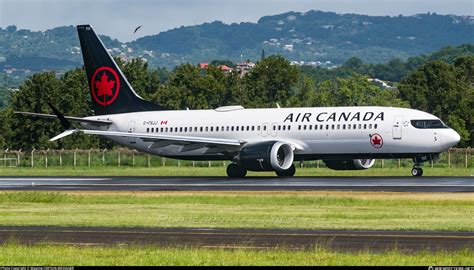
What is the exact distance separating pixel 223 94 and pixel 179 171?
193 feet

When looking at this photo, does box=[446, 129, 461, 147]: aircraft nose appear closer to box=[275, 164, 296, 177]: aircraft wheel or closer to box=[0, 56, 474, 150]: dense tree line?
box=[275, 164, 296, 177]: aircraft wheel

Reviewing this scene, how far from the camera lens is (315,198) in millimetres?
46281

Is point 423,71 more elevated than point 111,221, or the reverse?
point 423,71

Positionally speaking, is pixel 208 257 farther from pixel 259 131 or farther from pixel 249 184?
pixel 259 131

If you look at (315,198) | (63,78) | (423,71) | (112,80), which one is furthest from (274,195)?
(423,71)

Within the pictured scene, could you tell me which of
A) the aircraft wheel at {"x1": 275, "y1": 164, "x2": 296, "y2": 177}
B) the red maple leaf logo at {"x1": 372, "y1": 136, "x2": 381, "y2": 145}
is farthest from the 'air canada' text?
the aircraft wheel at {"x1": 275, "y1": 164, "x2": 296, "y2": 177}

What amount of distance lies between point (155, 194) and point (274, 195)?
547cm

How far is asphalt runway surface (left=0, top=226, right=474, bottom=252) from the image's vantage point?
29.0 metres

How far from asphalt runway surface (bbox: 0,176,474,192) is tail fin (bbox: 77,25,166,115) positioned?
9687mm

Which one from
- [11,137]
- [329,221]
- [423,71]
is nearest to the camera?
[329,221]

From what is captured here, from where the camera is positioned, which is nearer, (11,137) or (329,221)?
(329,221)

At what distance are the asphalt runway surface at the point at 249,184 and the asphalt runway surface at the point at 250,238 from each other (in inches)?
741

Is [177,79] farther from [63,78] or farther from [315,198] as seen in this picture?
[315,198]

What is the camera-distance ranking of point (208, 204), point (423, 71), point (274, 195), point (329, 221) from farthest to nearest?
point (423, 71) < point (274, 195) < point (208, 204) < point (329, 221)
